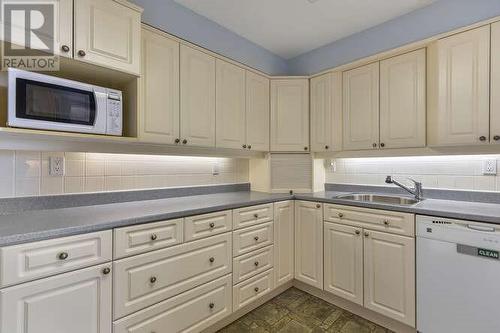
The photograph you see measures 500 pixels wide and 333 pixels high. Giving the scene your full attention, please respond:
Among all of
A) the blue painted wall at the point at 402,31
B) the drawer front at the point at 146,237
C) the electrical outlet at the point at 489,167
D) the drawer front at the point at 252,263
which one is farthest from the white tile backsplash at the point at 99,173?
the electrical outlet at the point at 489,167

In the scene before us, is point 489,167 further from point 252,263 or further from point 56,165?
point 56,165

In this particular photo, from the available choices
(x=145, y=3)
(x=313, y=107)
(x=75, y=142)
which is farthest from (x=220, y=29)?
(x=75, y=142)

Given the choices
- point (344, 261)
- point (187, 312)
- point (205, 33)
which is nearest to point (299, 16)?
point (205, 33)

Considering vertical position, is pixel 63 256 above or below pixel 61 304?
above

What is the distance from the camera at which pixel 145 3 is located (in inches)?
76.5

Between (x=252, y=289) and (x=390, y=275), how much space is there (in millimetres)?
1074

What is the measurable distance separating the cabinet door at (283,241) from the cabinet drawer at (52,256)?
143 cm

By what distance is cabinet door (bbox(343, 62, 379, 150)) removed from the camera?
7.45 feet

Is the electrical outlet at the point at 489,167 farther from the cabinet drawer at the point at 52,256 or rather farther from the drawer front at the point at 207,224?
the cabinet drawer at the point at 52,256

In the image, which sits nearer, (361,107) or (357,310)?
(357,310)

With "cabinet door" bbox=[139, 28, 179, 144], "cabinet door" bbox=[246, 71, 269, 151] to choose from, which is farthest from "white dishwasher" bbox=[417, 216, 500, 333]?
"cabinet door" bbox=[139, 28, 179, 144]

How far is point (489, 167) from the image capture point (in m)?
1.91

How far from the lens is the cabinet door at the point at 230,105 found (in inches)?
88.3

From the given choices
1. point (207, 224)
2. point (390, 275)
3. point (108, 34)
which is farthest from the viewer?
point (390, 275)
